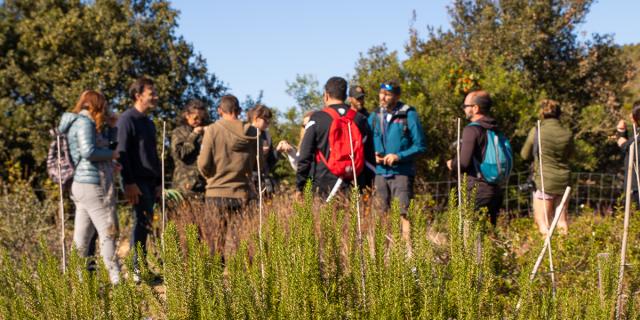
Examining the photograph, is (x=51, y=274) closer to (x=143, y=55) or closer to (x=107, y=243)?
(x=107, y=243)

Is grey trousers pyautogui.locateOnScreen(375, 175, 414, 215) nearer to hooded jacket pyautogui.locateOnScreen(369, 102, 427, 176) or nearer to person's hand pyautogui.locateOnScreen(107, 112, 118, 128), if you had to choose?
hooded jacket pyautogui.locateOnScreen(369, 102, 427, 176)

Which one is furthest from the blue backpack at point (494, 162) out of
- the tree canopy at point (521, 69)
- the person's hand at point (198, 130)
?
the tree canopy at point (521, 69)

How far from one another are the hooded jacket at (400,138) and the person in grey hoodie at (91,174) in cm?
221

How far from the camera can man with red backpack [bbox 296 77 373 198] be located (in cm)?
508

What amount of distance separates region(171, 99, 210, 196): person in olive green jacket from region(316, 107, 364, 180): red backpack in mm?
1555

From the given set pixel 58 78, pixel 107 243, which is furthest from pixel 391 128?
pixel 58 78

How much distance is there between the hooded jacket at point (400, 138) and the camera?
5.99 metres

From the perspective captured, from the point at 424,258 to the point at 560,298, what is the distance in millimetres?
400

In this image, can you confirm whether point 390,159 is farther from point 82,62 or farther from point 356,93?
point 82,62

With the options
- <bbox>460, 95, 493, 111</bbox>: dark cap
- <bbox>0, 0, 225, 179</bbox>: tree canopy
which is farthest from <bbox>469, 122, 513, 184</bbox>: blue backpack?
<bbox>0, 0, 225, 179</bbox>: tree canopy

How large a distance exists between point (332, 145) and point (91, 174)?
5.58ft

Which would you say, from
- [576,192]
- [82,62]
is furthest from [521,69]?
[82,62]

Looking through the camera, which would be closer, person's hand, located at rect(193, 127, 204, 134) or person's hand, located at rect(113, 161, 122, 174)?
person's hand, located at rect(113, 161, 122, 174)

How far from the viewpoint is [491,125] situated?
529 cm
